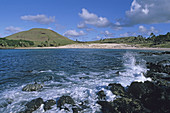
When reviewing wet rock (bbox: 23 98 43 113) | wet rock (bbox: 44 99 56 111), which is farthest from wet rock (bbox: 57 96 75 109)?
wet rock (bbox: 23 98 43 113)

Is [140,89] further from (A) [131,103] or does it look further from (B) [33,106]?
(B) [33,106]

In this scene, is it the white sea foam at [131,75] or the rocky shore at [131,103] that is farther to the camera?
the white sea foam at [131,75]

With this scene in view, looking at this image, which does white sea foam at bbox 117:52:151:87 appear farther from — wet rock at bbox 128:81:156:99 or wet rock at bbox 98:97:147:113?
wet rock at bbox 98:97:147:113

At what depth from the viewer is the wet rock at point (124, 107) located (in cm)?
785

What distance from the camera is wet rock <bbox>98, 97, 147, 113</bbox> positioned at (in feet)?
25.8

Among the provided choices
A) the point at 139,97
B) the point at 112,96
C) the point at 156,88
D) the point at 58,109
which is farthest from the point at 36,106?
the point at 156,88

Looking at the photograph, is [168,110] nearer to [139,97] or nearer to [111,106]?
[139,97]

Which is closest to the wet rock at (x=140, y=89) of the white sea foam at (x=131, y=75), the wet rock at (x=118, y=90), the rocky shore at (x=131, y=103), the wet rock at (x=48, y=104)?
the rocky shore at (x=131, y=103)

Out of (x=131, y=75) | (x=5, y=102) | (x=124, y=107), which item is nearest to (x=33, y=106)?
(x=5, y=102)

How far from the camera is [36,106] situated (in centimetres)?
904

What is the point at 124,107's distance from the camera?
26.3ft

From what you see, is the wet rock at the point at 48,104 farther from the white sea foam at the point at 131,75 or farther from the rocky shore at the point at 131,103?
the white sea foam at the point at 131,75

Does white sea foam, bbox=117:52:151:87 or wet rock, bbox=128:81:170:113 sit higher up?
wet rock, bbox=128:81:170:113

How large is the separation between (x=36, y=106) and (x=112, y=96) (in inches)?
258
